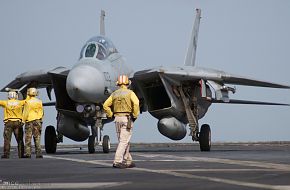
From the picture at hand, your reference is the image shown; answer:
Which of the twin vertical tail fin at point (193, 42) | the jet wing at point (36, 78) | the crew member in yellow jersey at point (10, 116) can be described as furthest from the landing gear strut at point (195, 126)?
the crew member in yellow jersey at point (10, 116)

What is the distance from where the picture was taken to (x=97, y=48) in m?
22.3

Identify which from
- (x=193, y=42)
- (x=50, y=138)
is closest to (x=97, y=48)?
(x=50, y=138)

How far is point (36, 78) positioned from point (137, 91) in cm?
332

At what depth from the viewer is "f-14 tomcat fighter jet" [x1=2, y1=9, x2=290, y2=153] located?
70.8 feet

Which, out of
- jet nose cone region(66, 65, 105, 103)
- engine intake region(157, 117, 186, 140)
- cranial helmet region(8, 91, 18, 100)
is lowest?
engine intake region(157, 117, 186, 140)

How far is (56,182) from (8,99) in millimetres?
10188

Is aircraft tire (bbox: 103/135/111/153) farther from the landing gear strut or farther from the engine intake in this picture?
the landing gear strut

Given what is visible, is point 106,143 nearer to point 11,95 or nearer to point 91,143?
point 91,143

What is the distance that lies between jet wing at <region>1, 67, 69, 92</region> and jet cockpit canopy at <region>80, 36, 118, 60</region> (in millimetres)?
918

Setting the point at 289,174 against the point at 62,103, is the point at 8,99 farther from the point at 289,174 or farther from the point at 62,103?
the point at 289,174

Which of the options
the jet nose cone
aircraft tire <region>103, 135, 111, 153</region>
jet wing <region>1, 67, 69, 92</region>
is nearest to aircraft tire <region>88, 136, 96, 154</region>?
aircraft tire <region>103, 135, 111, 153</region>

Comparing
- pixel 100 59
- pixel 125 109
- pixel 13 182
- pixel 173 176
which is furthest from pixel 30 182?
pixel 100 59

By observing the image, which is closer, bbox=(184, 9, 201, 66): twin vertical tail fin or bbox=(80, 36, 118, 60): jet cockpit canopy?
bbox=(80, 36, 118, 60): jet cockpit canopy

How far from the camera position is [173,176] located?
934cm
